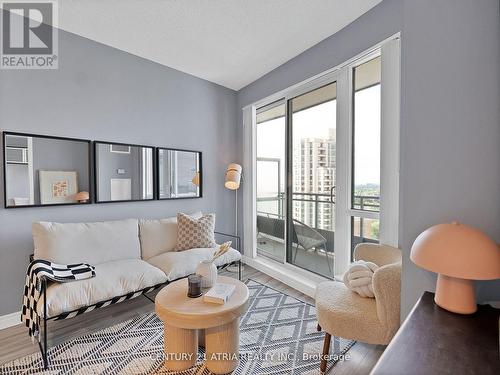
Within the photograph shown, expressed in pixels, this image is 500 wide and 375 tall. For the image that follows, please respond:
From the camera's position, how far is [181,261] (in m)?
2.44

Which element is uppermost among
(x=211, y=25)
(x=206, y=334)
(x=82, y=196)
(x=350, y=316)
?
(x=211, y=25)

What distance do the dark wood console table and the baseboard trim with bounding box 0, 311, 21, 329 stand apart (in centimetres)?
296

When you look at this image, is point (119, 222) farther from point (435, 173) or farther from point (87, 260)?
point (435, 173)

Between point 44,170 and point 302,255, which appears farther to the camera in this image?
point 302,255

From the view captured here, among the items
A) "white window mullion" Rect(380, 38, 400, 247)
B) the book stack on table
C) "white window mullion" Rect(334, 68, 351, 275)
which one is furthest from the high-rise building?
the book stack on table

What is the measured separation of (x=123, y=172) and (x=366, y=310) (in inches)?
107

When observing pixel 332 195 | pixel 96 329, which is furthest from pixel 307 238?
pixel 96 329

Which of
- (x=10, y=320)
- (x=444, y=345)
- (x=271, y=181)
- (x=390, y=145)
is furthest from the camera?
(x=271, y=181)

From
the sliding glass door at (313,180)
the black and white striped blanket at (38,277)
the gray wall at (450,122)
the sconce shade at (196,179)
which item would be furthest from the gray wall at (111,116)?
the gray wall at (450,122)

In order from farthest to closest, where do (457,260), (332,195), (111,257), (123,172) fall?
(123,172), (332,195), (111,257), (457,260)

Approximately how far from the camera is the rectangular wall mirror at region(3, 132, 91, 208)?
212cm

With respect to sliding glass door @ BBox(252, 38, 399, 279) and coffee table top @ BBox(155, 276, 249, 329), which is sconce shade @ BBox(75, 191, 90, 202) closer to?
coffee table top @ BBox(155, 276, 249, 329)

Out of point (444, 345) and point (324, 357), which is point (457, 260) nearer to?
point (444, 345)

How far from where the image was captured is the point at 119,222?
2.57 metres
